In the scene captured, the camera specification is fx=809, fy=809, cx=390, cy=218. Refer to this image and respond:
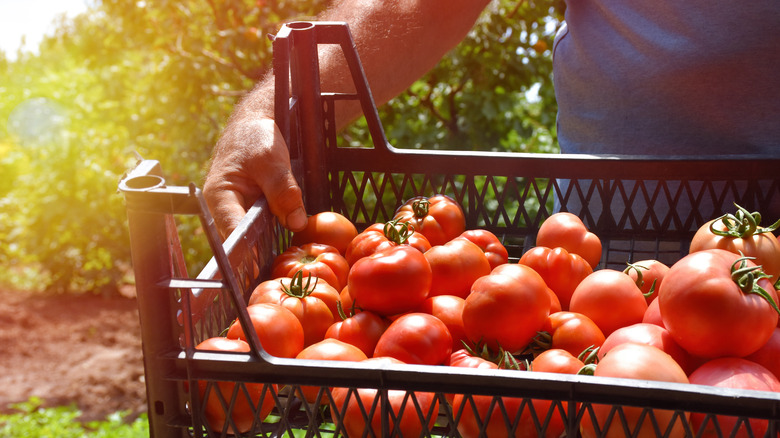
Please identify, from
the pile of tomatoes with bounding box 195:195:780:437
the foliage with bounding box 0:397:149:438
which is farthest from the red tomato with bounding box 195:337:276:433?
the foliage with bounding box 0:397:149:438

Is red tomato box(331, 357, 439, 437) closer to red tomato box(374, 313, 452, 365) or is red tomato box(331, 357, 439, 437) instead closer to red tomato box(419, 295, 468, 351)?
red tomato box(374, 313, 452, 365)

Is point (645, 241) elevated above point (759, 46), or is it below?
below

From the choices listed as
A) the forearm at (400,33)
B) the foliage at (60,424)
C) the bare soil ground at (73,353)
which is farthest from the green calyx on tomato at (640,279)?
the bare soil ground at (73,353)

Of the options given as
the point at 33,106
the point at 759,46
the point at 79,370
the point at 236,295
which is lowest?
the point at 79,370

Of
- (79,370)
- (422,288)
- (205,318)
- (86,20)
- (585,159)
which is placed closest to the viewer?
(205,318)

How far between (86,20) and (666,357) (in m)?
5.82

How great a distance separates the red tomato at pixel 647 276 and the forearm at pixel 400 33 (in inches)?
29.7

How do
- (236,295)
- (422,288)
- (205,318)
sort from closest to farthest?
(236,295) < (205,318) < (422,288)

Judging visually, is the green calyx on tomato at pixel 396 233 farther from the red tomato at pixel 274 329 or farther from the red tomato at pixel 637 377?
the red tomato at pixel 637 377

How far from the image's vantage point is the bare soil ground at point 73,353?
3.72m

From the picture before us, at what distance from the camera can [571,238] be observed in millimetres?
1429

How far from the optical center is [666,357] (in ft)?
2.94

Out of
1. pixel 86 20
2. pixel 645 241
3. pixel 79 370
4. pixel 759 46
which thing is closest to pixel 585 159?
pixel 645 241

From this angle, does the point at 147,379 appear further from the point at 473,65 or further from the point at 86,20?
the point at 86,20
